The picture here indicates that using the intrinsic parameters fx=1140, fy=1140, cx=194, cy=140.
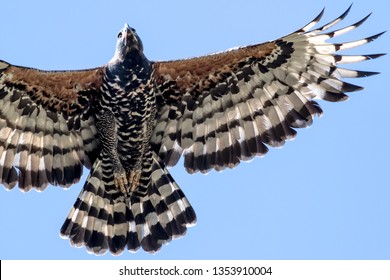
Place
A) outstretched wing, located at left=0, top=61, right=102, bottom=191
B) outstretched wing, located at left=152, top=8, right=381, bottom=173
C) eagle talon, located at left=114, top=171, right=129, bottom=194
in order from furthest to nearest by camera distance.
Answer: eagle talon, located at left=114, top=171, right=129, bottom=194 → outstretched wing, located at left=152, top=8, right=381, bottom=173 → outstretched wing, located at left=0, top=61, right=102, bottom=191

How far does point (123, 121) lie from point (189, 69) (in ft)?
2.96

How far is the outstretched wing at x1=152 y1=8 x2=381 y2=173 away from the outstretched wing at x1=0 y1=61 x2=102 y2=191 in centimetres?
79

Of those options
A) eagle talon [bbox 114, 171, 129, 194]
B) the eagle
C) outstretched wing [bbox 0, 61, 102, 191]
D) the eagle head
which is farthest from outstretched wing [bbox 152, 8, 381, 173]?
outstretched wing [bbox 0, 61, 102, 191]

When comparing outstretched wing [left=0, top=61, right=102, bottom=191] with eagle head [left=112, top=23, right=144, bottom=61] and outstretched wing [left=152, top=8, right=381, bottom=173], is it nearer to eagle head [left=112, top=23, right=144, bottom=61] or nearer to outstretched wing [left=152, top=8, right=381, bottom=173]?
eagle head [left=112, top=23, right=144, bottom=61]

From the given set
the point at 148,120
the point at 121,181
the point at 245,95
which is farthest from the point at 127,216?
the point at 245,95

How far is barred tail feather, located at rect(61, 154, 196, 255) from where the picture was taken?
41.3 ft

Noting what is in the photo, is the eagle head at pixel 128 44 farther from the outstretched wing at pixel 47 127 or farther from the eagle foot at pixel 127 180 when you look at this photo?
the eagle foot at pixel 127 180

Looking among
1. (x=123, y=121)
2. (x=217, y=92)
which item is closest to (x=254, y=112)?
(x=217, y=92)

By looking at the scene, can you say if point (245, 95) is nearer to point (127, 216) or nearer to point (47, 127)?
point (127, 216)

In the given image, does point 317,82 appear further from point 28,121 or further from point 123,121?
point 28,121

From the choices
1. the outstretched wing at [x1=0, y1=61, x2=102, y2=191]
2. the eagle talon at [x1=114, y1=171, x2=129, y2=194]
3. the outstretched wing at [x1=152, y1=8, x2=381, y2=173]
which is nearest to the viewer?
the outstretched wing at [x1=0, y1=61, x2=102, y2=191]

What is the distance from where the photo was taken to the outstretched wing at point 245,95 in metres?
12.2

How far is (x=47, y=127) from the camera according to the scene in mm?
12328

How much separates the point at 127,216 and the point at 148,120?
3.79 feet
